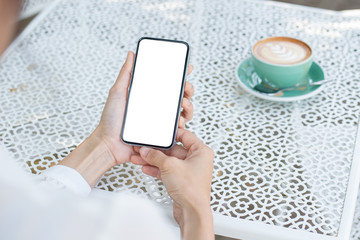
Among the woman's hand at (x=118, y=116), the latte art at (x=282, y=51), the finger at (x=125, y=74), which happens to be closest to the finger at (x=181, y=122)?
the woman's hand at (x=118, y=116)

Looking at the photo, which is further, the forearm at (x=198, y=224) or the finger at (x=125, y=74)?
A: the finger at (x=125, y=74)

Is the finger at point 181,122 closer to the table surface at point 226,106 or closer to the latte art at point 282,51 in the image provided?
the table surface at point 226,106

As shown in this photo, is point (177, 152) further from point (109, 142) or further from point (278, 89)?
point (278, 89)

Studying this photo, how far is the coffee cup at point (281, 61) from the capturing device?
961mm

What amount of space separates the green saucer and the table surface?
0.02 m

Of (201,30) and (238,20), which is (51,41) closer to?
(201,30)

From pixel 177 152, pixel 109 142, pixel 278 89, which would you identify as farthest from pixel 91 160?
pixel 278 89

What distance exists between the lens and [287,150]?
0.87 m

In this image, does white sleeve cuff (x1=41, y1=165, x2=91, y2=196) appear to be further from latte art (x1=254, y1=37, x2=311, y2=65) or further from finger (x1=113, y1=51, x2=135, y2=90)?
latte art (x1=254, y1=37, x2=311, y2=65)

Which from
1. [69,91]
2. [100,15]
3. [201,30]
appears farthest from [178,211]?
[100,15]

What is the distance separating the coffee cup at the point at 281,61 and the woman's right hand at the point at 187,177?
0.26 metres

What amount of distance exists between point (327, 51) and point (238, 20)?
0.25m

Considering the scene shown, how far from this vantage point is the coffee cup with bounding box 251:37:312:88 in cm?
96

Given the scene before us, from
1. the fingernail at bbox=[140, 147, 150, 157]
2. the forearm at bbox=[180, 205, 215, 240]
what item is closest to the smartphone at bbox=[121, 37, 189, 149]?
the fingernail at bbox=[140, 147, 150, 157]
